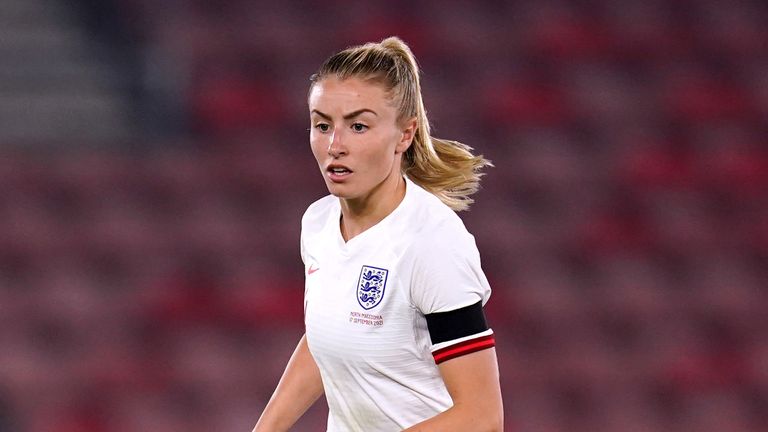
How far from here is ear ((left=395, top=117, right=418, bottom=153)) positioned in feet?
6.11

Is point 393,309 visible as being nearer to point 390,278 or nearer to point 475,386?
point 390,278

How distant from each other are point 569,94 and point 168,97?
1.82m

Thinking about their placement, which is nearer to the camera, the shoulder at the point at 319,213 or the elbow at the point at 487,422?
the elbow at the point at 487,422

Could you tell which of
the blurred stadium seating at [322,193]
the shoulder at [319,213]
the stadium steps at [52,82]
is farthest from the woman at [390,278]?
the stadium steps at [52,82]

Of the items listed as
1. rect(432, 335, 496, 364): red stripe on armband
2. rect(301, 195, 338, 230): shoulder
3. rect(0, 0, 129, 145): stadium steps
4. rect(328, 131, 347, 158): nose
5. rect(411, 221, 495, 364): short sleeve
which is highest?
rect(0, 0, 129, 145): stadium steps

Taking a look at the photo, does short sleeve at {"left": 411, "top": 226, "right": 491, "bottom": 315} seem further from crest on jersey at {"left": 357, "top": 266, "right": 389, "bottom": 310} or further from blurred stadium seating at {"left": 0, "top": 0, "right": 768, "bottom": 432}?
blurred stadium seating at {"left": 0, "top": 0, "right": 768, "bottom": 432}

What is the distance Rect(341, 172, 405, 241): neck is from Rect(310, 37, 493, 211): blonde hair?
6 cm

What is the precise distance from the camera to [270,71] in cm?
551

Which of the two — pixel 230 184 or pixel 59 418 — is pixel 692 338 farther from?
pixel 59 418

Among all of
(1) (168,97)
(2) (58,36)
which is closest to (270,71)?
(1) (168,97)

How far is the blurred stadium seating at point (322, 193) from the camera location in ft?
15.8

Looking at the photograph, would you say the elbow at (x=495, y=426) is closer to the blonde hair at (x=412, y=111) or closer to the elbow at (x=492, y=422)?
the elbow at (x=492, y=422)

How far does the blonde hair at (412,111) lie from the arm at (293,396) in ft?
1.24

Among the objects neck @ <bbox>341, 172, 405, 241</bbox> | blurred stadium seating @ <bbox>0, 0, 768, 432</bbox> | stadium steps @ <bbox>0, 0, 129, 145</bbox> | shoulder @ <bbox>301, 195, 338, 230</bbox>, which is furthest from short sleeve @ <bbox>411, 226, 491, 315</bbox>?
stadium steps @ <bbox>0, 0, 129, 145</bbox>
